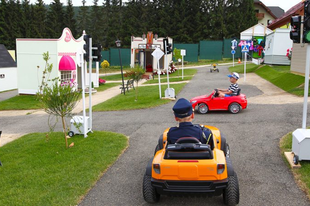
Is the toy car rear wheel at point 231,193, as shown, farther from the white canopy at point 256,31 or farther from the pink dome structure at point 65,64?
the white canopy at point 256,31

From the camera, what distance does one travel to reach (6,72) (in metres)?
30.7

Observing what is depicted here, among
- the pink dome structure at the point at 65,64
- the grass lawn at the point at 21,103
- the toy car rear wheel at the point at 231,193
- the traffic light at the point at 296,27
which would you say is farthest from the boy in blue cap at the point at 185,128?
the pink dome structure at the point at 65,64

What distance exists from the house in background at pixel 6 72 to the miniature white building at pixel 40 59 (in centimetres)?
991

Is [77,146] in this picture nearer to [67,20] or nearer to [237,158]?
[237,158]

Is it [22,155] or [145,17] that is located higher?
[145,17]

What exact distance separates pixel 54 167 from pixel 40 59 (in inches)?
618

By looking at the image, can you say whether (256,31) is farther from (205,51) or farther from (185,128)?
(185,128)

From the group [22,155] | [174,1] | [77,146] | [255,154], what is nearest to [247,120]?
[255,154]

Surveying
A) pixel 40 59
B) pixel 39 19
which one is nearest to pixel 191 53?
pixel 40 59

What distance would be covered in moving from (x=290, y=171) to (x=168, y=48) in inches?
423

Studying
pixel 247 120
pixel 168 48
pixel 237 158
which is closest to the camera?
pixel 237 158

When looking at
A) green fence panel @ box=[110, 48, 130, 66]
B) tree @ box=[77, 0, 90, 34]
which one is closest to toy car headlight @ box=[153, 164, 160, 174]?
green fence panel @ box=[110, 48, 130, 66]

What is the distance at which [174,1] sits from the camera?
199 feet

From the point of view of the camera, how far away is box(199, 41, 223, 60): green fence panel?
158 feet
